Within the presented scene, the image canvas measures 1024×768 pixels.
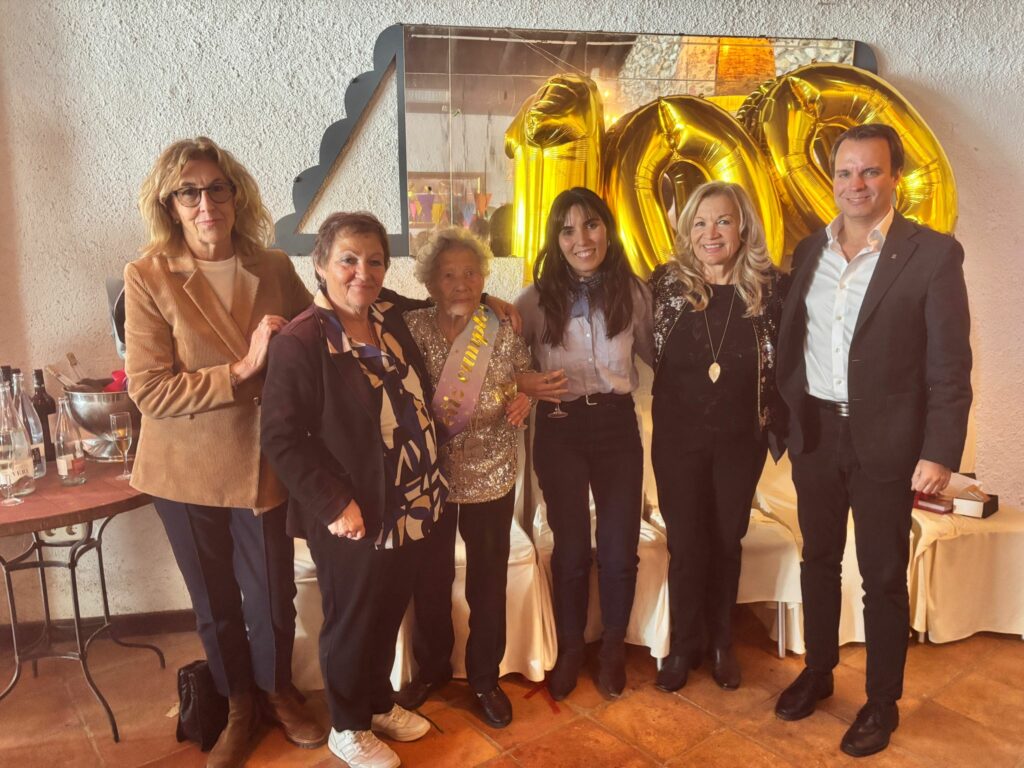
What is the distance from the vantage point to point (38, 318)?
2451 mm

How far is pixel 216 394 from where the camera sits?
5.45ft

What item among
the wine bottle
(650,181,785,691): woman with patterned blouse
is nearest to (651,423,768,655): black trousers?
(650,181,785,691): woman with patterned blouse

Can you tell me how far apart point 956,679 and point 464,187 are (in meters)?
2.35

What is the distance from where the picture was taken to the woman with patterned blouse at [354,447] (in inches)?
62.9

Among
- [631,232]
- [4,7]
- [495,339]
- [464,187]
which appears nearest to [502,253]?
[464,187]

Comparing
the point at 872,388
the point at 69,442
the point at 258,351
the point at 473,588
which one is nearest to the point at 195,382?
the point at 258,351

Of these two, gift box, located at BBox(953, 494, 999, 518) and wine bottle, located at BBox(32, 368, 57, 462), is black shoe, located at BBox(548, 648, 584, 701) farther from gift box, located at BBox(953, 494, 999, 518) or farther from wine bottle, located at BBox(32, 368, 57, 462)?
wine bottle, located at BBox(32, 368, 57, 462)

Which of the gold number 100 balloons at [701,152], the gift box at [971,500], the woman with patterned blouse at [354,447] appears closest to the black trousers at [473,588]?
the woman with patterned blouse at [354,447]

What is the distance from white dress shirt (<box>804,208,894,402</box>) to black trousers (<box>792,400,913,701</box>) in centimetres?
9

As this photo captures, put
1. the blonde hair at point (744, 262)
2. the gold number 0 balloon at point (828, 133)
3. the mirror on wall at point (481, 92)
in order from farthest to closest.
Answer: the gold number 0 balloon at point (828, 133) → the mirror on wall at point (481, 92) → the blonde hair at point (744, 262)

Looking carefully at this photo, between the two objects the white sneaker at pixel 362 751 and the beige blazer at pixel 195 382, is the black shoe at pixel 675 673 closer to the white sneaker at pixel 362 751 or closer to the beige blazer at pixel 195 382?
the white sneaker at pixel 362 751

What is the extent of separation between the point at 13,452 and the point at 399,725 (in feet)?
Result: 4.25

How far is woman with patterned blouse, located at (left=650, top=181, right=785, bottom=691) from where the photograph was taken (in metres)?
2.00

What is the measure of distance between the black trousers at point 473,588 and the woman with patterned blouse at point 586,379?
207 mm
